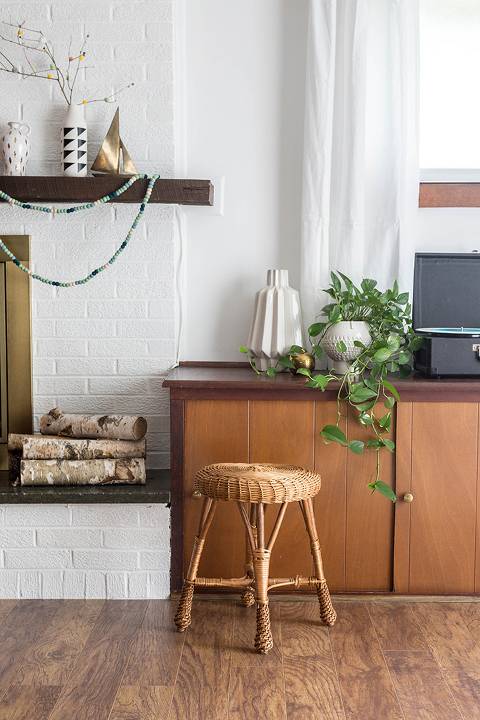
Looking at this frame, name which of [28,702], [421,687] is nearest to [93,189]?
[28,702]

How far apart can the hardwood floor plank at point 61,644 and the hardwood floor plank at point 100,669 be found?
0.03 meters

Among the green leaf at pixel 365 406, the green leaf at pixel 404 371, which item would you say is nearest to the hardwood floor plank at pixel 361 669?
the green leaf at pixel 365 406

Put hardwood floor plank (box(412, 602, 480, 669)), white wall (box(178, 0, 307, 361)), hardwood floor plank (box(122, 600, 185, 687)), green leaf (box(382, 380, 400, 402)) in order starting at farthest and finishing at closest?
white wall (box(178, 0, 307, 361)) → green leaf (box(382, 380, 400, 402)) → hardwood floor plank (box(412, 602, 480, 669)) → hardwood floor plank (box(122, 600, 185, 687))

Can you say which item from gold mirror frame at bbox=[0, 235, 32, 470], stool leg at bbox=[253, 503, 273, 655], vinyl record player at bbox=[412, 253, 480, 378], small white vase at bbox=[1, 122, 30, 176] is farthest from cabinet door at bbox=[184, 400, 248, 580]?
small white vase at bbox=[1, 122, 30, 176]

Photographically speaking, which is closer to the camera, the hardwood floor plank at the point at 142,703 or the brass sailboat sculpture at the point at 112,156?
the hardwood floor plank at the point at 142,703

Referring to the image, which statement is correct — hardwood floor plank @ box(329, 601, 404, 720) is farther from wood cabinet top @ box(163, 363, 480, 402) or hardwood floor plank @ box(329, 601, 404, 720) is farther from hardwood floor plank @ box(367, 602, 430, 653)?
wood cabinet top @ box(163, 363, 480, 402)

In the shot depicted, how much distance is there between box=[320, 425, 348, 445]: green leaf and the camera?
6.73 feet

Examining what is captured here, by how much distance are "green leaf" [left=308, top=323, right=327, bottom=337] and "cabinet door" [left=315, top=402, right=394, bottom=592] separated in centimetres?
26

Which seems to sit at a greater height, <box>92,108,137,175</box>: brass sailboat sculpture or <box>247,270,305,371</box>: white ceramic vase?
<box>92,108,137,175</box>: brass sailboat sculpture

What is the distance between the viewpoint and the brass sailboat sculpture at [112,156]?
222 cm

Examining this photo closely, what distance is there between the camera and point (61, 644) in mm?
1901

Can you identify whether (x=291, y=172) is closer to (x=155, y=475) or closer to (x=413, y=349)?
(x=413, y=349)

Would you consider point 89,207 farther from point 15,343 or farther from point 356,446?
point 356,446

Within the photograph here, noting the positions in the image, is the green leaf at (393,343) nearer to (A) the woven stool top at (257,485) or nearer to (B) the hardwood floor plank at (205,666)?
(A) the woven stool top at (257,485)
